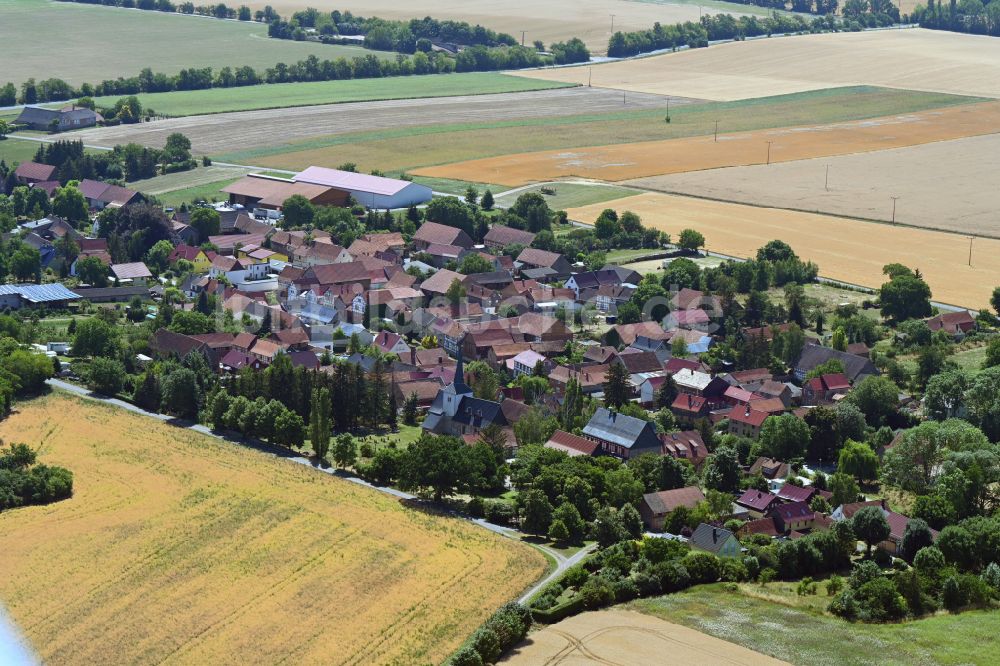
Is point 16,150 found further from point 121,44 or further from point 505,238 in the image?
point 121,44

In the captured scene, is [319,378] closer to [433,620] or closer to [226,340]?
[226,340]

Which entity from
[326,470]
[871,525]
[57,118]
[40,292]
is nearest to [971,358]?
[871,525]

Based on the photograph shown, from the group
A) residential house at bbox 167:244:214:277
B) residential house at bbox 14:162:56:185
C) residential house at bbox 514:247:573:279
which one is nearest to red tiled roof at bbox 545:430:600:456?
residential house at bbox 514:247:573:279

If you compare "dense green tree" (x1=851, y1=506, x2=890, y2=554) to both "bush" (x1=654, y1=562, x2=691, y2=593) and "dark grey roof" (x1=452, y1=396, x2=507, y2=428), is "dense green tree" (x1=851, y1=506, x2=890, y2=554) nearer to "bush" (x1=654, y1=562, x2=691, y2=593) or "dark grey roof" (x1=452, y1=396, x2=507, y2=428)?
"bush" (x1=654, y1=562, x2=691, y2=593)

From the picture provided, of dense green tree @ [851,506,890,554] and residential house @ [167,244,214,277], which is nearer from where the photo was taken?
→ dense green tree @ [851,506,890,554]

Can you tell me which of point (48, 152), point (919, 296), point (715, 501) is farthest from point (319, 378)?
point (48, 152)

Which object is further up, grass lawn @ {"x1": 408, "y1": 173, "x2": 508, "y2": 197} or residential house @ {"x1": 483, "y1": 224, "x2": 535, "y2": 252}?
grass lawn @ {"x1": 408, "y1": 173, "x2": 508, "y2": 197}
